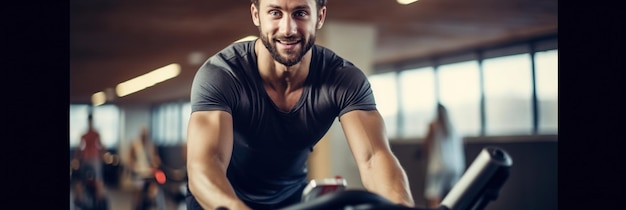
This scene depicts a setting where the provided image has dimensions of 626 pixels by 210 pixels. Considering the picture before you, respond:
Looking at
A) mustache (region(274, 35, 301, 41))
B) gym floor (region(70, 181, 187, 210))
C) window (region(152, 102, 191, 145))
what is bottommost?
gym floor (region(70, 181, 187, 210))

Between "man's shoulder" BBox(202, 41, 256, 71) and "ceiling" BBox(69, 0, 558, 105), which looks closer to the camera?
"man's shoulder" BBox(202, 41, 256, 71)

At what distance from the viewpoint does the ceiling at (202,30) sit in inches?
105

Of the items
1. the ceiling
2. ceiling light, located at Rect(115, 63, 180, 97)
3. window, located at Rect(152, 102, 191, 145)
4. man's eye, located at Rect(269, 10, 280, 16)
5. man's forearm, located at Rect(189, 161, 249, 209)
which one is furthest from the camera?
the ceiling

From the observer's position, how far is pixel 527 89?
5836mm

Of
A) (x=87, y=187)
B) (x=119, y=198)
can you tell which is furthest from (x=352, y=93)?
(x=119, y=198)

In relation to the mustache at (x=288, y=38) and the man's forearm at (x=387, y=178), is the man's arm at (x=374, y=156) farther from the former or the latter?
the mustache at (x=288, y=38)

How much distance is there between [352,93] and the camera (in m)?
1.38

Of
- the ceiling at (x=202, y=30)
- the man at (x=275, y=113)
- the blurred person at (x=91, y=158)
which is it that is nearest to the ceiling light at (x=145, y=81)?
the ceiling at (x=202, y=30)

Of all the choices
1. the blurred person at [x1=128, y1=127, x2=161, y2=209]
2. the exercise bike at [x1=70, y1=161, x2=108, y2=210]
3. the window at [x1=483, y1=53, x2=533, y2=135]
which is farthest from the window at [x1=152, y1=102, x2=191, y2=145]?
the window at [x1=483, y1=53, x2=533, y2=135]

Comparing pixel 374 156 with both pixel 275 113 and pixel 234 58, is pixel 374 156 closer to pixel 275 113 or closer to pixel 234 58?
pixel 275 113

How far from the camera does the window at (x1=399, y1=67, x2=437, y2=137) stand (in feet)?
20.9

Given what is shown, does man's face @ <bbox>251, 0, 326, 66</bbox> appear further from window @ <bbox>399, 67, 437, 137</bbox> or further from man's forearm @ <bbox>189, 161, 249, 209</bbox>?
window @ <bbox>399, 67, 437, 137</bbox>
